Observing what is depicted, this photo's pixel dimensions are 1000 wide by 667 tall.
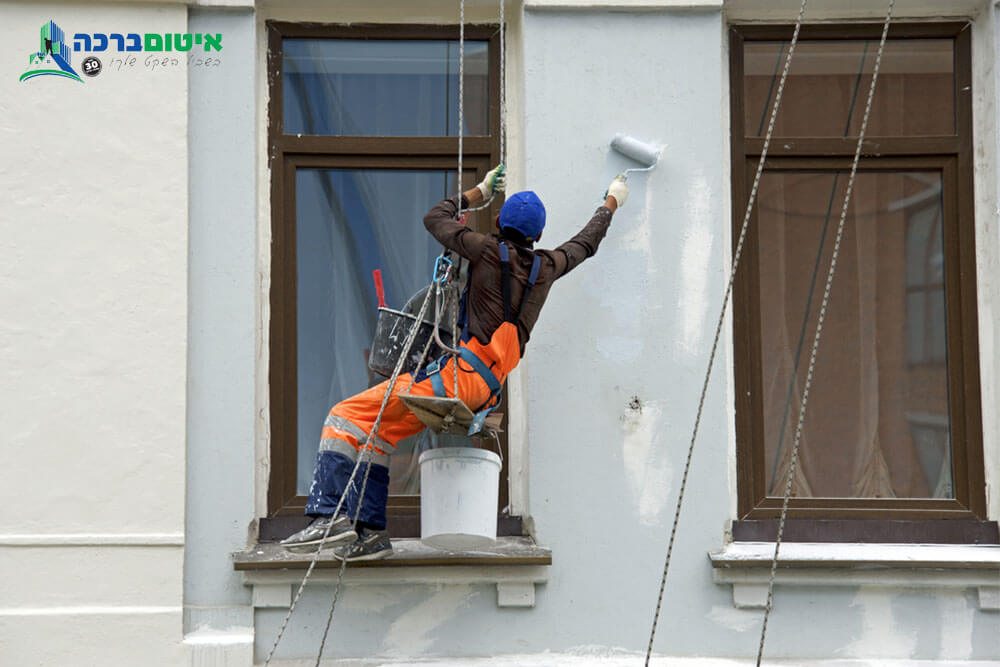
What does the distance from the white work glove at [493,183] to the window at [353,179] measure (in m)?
0.46

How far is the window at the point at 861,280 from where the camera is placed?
7648mm

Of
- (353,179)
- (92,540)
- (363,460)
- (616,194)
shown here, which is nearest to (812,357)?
(616,194)

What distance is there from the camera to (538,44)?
7562 mm

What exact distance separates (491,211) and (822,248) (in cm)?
152

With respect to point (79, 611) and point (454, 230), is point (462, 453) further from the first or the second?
point (79, 611)

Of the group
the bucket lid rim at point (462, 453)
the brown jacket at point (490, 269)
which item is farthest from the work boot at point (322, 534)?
the brown jacket at point (490, 269)

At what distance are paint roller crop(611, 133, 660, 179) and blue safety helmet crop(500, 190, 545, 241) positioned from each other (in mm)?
636

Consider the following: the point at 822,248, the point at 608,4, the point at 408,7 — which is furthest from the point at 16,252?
the point at 822,248

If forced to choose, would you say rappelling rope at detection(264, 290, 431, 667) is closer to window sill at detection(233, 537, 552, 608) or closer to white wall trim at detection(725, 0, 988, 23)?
window sill at detection(233, 537, 552, 608)

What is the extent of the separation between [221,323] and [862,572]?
2915 mm

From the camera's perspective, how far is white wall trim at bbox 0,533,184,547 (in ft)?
23.0

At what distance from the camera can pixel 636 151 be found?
7418mm

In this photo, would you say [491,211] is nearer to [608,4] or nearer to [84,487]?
[608,4]

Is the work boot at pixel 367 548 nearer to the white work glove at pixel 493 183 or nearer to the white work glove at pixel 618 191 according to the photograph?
the white work glove at pixel 493 183
